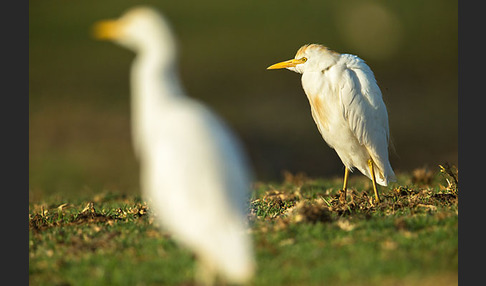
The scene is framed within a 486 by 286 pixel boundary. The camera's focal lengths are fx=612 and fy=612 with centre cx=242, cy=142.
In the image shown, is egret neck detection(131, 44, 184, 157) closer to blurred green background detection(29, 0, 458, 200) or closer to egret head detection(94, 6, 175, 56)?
egret head detection(94, 6, 175, 56)

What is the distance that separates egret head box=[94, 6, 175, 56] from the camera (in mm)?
4621

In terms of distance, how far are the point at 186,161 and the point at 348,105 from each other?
3.38m

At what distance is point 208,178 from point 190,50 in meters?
29.2

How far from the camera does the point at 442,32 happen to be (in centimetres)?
3144

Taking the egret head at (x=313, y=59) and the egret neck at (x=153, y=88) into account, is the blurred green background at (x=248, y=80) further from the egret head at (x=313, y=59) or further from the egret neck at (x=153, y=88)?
the egret neck at (x=153, y=88)

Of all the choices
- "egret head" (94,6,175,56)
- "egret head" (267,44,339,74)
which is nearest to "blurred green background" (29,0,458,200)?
"egret head" (267,44,339,74)

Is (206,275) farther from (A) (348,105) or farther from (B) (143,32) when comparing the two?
(A) (348,105)

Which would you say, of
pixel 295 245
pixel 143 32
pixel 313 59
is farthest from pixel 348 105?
pixel 143 32

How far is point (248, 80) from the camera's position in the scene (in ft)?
87.9

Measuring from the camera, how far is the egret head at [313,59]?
7.37m

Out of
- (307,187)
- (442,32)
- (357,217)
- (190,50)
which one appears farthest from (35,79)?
(357,217)

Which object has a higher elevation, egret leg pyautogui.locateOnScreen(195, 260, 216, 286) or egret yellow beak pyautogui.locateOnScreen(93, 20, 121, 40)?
egret yellow beak pyautogui.locateOnScreen(93, 20, 121, 40)

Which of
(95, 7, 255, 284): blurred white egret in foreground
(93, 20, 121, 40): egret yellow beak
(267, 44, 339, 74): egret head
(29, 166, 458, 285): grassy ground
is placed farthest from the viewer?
(267, 44, 339, 74): egret head

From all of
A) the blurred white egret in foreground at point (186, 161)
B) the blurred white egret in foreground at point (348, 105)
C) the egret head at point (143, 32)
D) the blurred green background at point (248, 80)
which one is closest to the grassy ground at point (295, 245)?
the blurred white egret in foreground at point (186, 161)
